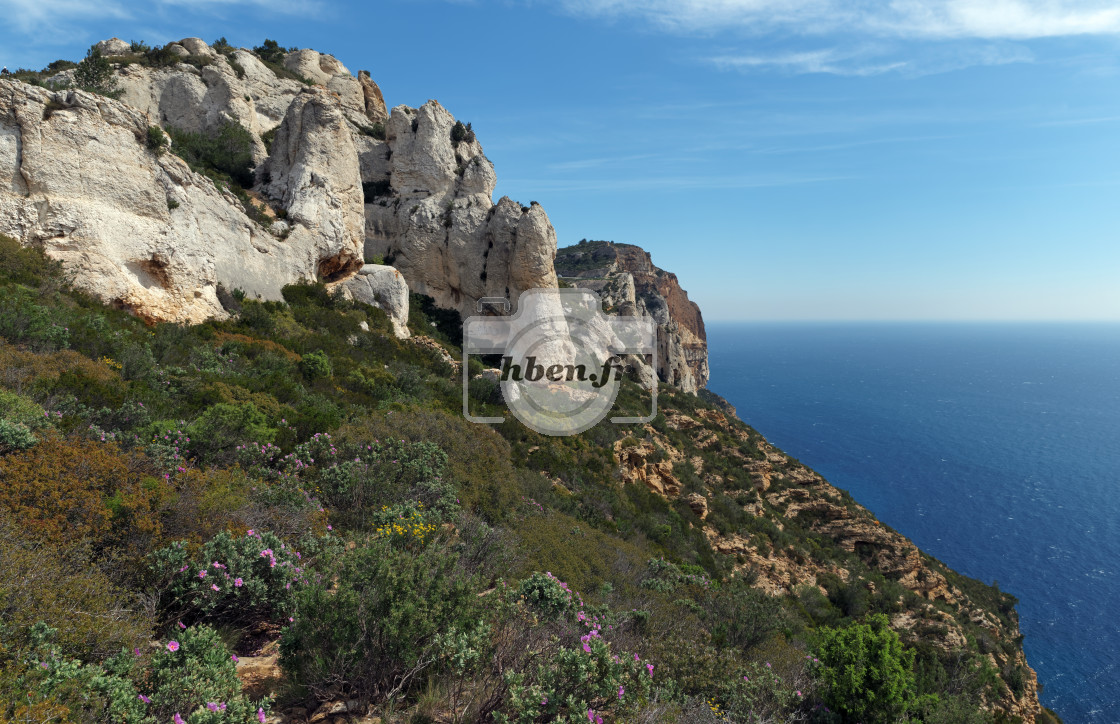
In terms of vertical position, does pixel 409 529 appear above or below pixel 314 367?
below

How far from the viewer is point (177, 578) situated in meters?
3.70

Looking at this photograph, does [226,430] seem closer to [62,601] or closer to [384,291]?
[62,601]

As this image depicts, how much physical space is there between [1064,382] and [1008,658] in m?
163

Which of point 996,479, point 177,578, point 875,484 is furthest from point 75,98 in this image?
point 996,479

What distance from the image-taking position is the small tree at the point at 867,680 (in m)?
4.89

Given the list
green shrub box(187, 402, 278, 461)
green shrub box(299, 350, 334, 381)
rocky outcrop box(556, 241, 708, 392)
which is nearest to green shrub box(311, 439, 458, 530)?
green shrub box(187, 402, 278, 461)

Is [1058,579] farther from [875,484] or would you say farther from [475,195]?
[475,195]

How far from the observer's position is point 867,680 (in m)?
5.01

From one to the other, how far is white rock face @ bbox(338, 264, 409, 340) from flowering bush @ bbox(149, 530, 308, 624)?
52.0 feet

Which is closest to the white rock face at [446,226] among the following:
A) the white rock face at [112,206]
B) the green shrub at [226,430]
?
the white rock face at [112,206]

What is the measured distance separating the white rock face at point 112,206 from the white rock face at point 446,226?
31.8 ft

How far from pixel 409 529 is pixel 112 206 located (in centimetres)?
1192

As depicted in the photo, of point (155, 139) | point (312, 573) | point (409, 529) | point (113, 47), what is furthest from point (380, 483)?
point (113, 47)

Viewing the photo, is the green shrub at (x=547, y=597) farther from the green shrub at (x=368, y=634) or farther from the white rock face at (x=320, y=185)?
the white rock face at (x=320, y=185)
